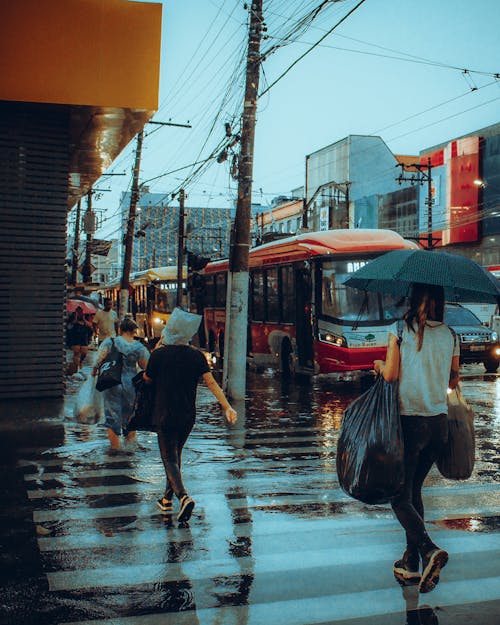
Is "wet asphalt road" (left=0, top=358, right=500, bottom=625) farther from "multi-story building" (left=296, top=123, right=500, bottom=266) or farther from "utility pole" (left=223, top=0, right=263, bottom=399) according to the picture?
"multi-story building" (left=296, top=123, right=500, bottom=266)

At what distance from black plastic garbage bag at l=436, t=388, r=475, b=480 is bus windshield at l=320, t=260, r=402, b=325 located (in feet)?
37.9

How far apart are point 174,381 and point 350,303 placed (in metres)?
10.6

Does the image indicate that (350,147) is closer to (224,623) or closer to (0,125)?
(0,125)

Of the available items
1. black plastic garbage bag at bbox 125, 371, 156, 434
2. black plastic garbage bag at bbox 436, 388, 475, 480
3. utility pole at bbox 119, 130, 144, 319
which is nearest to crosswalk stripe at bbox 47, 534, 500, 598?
black plastic garbage bag at bbox 436, 388, 475, 480

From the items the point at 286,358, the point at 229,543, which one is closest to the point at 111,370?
the point at 229,543

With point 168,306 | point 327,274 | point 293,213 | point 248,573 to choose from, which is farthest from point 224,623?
point 293,213

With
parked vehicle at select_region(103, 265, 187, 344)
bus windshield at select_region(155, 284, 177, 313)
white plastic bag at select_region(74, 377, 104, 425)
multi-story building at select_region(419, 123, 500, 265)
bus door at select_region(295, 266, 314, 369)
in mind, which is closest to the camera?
white plastic bag at select_region(74, 377, 104, 425)

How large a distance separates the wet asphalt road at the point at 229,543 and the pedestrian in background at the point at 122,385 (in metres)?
0.36

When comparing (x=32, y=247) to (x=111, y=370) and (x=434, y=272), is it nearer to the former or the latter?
(x=111, y=370)

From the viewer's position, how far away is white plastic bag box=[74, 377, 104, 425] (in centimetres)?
1030

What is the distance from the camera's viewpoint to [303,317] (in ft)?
61.0

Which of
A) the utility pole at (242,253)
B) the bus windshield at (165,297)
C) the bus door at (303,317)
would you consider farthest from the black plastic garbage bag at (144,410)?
the bus windshield at (165,297)

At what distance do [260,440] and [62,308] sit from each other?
5.35m

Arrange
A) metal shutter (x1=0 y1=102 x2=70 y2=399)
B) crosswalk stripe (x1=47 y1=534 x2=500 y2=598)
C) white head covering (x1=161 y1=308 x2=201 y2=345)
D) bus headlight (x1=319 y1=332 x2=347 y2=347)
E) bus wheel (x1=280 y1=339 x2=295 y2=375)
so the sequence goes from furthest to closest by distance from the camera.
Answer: bus wheel (x1=280 y1=339 x2=295 y2=375), bus headlight (x1=319 y1=332 x2=347 y2=347), metal shutter (x1=0 y1=102 x2=70 y2=399), white head covering (x1=161 y1=308 x2=201 y2=345), crosswalk stripe (x1=47 y1=534 x2=500 y2=598)
